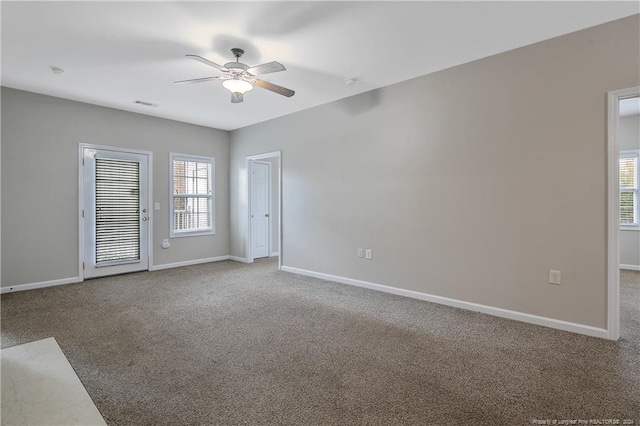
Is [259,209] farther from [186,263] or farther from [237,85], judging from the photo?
[237,85]

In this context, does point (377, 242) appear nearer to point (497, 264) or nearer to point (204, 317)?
point (497, 264)

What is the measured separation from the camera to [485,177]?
3324 millimetres

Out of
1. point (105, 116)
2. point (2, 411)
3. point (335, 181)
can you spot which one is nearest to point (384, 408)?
point (2, 411)

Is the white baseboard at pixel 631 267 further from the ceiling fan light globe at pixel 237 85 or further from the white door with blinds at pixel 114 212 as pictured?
the white door with blinds at pixel 114 212

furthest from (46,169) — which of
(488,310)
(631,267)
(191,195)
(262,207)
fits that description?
(631,267)

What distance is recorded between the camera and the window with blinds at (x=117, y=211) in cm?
488

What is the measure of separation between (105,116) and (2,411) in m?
4.48

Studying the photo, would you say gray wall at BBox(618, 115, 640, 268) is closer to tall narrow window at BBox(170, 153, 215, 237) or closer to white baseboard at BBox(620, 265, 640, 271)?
white baseboard at BBox(620, 265, 640, 271)

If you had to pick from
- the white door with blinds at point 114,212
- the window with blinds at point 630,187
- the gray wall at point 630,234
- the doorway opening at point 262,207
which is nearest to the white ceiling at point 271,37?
the white door with blinds at point 114,212

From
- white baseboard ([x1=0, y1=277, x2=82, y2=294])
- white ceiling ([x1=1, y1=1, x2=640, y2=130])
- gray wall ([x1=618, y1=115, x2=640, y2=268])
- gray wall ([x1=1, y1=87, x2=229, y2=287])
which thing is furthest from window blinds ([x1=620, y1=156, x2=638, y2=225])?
white baseboard ([x1=0, y1=277, x2=82, y2=294])

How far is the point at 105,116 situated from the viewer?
4922 millimetres

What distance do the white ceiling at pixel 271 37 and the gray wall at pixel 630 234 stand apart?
4.16 meters

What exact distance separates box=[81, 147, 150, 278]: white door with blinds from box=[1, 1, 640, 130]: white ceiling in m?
1.25

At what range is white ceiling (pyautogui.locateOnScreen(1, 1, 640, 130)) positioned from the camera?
245 cm
